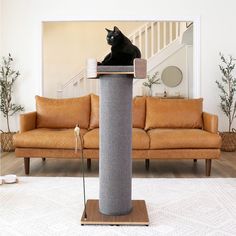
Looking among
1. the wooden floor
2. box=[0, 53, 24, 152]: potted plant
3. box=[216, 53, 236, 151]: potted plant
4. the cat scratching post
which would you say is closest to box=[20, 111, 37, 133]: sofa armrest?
the wooden floor

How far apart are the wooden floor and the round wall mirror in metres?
2.86

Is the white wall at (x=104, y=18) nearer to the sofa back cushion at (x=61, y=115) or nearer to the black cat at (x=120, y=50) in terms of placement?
the sofa back cushion at (x=61, y=115)

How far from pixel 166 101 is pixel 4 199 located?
236cm

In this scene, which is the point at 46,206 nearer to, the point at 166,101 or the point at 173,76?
the point at 166,101

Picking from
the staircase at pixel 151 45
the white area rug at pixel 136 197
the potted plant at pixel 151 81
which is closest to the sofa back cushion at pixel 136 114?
the white area rug at pixel 136 197

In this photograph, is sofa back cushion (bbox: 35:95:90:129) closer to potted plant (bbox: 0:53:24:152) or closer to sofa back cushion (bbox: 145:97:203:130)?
sofa back cushion (bbox: 145:97:203:130)

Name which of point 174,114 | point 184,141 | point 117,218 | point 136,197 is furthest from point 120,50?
point 174,114

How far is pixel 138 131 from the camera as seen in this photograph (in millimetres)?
4086

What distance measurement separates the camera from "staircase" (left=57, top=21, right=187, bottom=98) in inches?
293

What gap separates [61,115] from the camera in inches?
178

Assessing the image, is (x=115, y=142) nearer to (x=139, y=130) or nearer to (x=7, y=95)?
(x=139, y=130)

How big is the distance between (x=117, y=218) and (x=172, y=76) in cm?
530

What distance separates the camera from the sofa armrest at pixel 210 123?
400 cm

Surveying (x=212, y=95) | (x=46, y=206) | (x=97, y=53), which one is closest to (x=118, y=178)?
Answer: (x=46, y=206)
